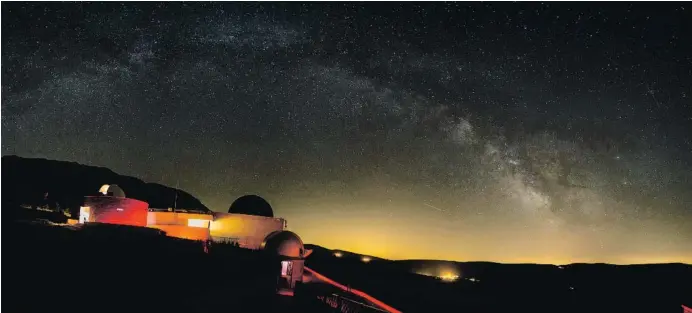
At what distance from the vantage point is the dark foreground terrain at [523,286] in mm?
35881

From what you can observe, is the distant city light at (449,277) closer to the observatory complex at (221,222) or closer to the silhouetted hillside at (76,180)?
the observatory complex at (221,222)

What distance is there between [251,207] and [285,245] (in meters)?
9.82

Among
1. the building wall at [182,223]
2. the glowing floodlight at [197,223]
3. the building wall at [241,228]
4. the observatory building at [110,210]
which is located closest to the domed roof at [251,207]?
the building wall at [241,228]

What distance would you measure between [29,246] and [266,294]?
10.4 m

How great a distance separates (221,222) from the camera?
35.8 metres

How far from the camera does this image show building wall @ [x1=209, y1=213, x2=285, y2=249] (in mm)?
35719

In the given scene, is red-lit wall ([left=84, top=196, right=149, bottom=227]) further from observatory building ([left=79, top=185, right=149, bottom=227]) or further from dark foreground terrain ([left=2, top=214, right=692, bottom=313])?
dark foreground terrain ([left=2, top=214, right=692, bottom=313])

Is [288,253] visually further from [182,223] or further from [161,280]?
[182,223]

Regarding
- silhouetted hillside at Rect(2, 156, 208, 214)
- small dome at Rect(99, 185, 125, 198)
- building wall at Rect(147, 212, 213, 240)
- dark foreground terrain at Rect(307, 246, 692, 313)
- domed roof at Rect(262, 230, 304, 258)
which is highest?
silhouetted hillside at Rect(2, 156, 208, 214)

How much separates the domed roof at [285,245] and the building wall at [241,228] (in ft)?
20.5

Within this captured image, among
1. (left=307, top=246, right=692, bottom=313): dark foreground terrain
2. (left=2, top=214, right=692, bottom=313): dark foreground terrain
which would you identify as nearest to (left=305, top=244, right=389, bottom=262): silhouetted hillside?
(left=307, top=246, right=692, bottom=313): dark foreground terrain

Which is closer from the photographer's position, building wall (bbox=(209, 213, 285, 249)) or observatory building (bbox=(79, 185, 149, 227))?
observatory building (bbox=(79, 185, 149, 227))

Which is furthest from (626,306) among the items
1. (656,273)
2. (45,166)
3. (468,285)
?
(45,166)

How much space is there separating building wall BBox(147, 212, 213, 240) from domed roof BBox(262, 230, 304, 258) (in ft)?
20.2
